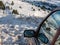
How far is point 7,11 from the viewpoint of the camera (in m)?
11.9

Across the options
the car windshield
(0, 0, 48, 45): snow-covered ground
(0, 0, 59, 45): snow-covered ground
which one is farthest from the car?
(0, 0, 48, 45): snow-covered ground

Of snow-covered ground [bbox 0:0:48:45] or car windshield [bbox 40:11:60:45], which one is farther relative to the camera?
snow-covered ground [bbox 0:0:48:45]

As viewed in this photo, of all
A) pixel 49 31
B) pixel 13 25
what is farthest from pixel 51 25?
pixel 13 25

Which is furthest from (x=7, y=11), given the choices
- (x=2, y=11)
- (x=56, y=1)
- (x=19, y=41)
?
(x=56, y=1)

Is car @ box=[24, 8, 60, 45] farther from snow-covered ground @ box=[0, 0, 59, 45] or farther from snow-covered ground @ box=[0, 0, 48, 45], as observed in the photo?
snow-covered ground @ box=[0, 0, 48, 45]

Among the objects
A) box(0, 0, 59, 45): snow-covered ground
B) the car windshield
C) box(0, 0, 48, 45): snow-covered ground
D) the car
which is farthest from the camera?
box(0, 0, 48, 45): snow-covered ground

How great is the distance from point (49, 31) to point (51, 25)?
0.11 metres

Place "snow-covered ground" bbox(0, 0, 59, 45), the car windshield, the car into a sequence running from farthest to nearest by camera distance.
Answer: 1. "snow-covered ground" bbox(0, 0, 59, 45)
2. the car windshield
3. the car

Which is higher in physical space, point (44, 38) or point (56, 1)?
point (44, 38)

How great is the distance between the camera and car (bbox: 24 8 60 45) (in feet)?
10.0

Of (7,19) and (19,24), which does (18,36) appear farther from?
(7,19)

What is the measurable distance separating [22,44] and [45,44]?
3.75m

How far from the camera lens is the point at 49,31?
351cm

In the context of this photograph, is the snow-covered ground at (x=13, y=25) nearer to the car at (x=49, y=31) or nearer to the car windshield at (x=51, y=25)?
the car at (x=49, y=31)
